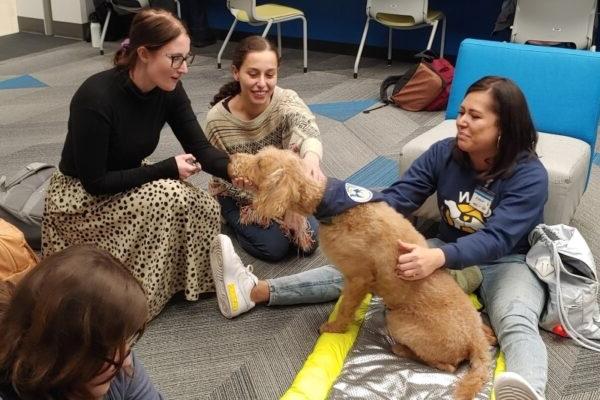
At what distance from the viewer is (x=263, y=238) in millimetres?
2725

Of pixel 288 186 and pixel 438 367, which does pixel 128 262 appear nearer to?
pixel 288 186

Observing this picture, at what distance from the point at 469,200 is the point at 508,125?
0.32 m

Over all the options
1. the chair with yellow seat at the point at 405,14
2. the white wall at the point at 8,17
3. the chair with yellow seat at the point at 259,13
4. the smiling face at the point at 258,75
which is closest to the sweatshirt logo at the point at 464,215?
the smiling face at the point at 258,75

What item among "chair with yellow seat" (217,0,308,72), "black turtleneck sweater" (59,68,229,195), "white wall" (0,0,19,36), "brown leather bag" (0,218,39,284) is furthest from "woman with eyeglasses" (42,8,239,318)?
"white wall" (0,0,19,36)

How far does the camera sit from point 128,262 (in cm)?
228

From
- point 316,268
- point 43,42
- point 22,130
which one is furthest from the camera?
point 43,42

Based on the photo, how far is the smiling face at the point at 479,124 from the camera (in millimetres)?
2141

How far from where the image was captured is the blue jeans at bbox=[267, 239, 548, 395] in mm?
1963

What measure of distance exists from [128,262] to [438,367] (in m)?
1.17

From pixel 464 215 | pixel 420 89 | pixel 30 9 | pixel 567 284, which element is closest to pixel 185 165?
pixel 464 215

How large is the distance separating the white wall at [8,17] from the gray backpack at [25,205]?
5.15 m

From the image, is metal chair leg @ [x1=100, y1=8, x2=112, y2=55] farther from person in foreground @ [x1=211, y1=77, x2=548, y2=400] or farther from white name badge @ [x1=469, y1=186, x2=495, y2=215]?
white name badge @ [x1=469, y1=186, x2=495, y2=215]

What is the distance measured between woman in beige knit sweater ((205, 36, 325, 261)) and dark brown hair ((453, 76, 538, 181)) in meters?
0.71

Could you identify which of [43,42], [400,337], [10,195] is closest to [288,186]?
[400,337]
